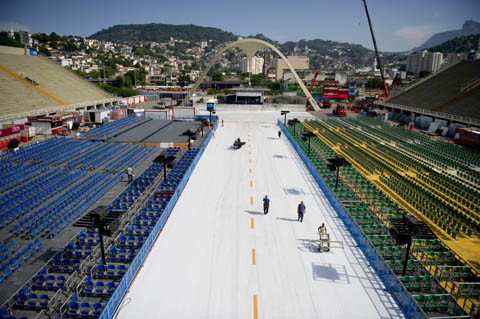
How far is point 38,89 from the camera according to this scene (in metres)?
58.3

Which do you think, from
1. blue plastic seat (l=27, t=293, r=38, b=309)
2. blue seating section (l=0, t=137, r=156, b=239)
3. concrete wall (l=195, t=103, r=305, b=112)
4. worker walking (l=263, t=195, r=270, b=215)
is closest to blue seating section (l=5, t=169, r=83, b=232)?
blue seating section (l=0, t=137, r=156, b=239)

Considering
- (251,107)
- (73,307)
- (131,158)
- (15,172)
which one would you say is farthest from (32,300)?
(251,107)

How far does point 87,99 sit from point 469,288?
238ft

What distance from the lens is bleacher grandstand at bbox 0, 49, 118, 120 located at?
49.7m

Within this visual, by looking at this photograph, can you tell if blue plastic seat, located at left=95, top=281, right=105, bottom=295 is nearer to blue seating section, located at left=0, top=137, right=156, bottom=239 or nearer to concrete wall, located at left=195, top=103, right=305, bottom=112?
blue seating section, located at left=0, top=137, right=156, bottom=239

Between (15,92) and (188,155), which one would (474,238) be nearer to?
(188,155)

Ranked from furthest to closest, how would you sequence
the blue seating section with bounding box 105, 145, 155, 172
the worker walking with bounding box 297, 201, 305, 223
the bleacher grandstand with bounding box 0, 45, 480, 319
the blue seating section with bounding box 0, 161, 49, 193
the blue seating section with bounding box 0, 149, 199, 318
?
the blue seating section with bounding box 105, 145, 155, 172, the blue seating section with bounding box 0, 161, 49, 193, the worker walking with bounding box 297, 201, 305, 223, the bleacher grandstand with bounding box 0, 45, 480, 319, the blue seating section with bounding box 0, 149, 199, 318

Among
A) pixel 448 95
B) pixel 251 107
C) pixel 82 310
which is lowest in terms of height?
pixel 82 310

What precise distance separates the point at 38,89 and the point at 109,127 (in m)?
24.5

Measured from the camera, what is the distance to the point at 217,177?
27.5 metres

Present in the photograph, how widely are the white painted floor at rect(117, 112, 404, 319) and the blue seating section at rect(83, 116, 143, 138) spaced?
78.9 feet

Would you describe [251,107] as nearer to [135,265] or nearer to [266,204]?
[266,204]

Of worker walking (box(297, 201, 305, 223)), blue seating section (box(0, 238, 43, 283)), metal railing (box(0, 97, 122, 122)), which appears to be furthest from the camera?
metal railing (box(0, 97, 122, 122))

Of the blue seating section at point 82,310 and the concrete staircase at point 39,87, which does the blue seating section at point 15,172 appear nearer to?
the blue seating section at point 82,310
